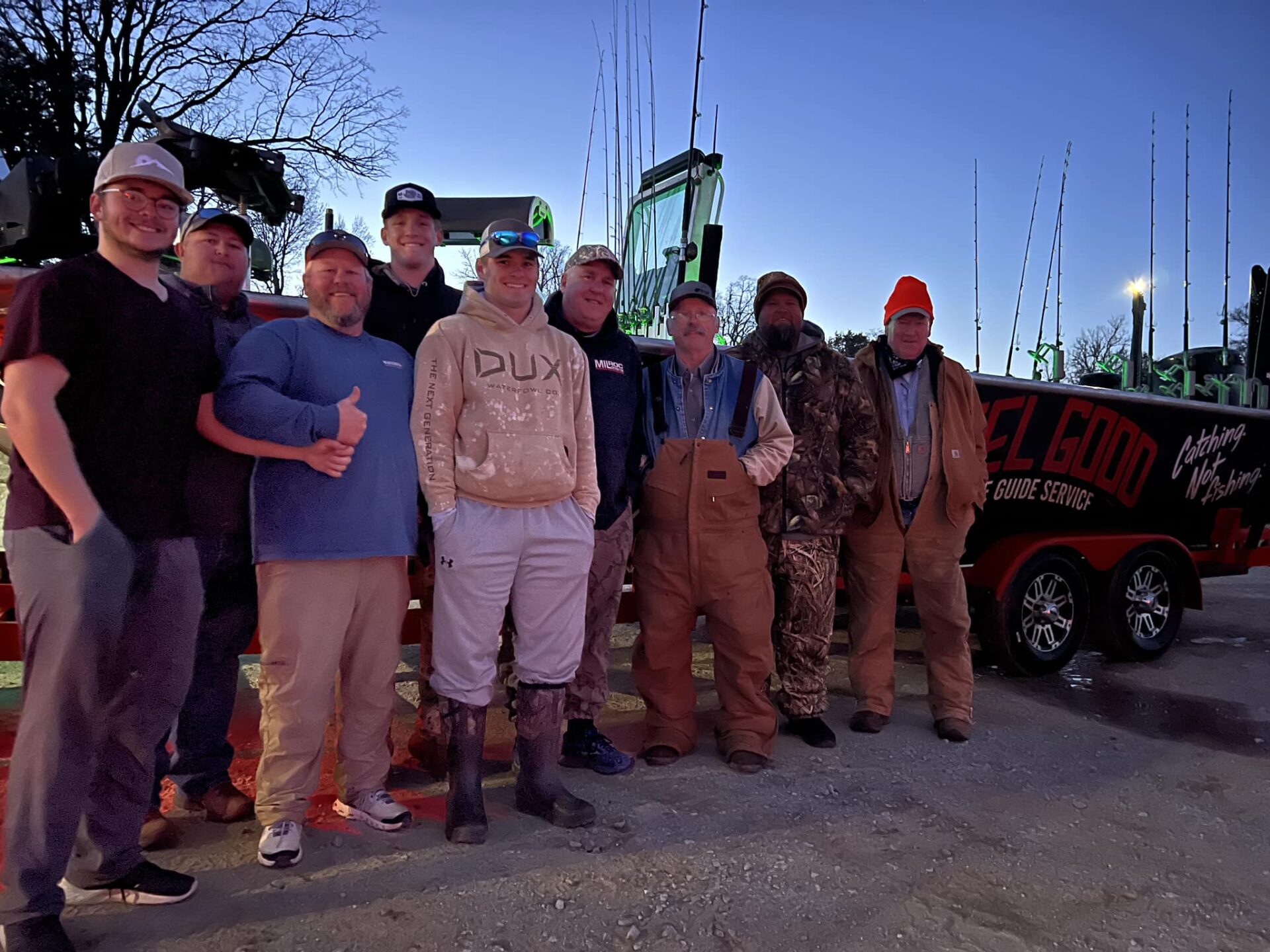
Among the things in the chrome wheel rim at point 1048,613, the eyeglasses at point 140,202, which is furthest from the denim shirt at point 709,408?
the chrome wheel rim at point 1048,613

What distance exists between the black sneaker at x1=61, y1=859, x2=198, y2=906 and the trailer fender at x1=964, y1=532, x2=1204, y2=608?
14.5 ft

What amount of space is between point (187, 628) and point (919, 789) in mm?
2770

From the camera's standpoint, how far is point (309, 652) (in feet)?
9.37

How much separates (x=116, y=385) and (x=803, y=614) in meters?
2.90

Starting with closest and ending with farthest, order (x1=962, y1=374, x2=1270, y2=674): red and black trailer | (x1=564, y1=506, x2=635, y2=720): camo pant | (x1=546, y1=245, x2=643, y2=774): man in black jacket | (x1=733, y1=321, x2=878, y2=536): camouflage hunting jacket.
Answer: (x1=546, y1=245, x2=643, y2=774): man in black jacket < (x1=564, y1=506, x2=635, y2=720): camo pant < (x1=733, y1=321, x2=878, y2=536): camouflage hunting jacket < (x1=962, y1=374, x2=1270, y2=674): red and black trailer

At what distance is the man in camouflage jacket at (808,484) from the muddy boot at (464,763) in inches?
63.9

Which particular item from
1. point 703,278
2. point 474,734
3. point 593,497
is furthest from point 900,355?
point 474,734

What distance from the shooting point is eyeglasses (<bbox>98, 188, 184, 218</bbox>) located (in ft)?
7.94

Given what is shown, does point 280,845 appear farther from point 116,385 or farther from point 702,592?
point 702,592

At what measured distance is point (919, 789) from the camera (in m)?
3.63

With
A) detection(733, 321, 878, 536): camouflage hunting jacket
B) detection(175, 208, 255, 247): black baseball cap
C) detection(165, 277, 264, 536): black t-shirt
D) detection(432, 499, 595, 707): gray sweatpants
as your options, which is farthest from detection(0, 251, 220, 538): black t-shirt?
detection(733, 321, 878, 536): camouflage hunting jacket

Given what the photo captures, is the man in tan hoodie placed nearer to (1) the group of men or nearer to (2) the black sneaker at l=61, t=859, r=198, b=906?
(1) the group of men

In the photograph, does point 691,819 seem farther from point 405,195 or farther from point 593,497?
point 405,195

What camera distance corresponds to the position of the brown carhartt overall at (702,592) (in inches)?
149
